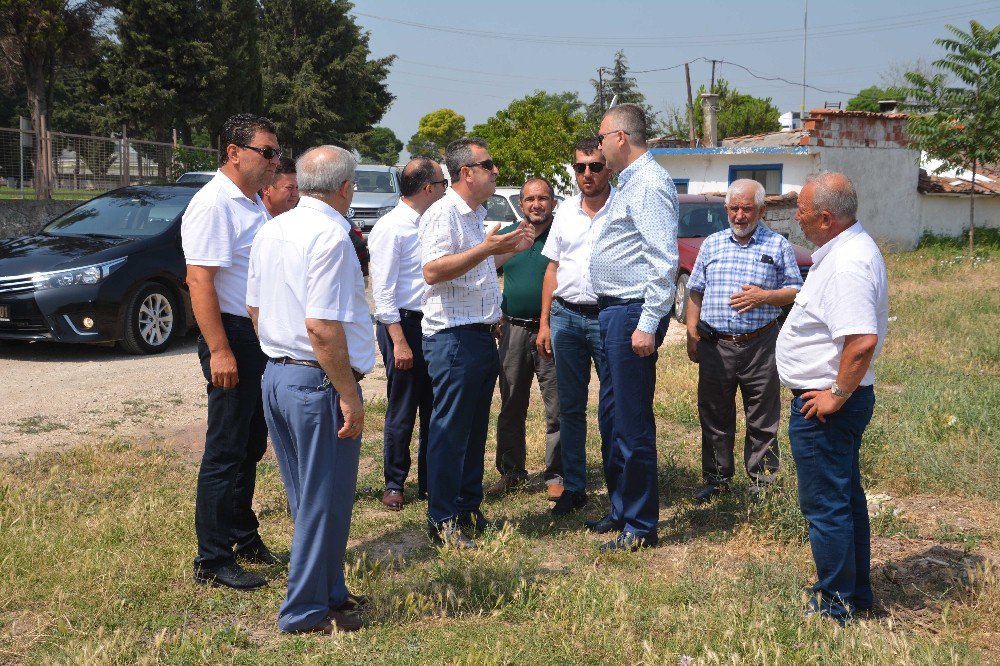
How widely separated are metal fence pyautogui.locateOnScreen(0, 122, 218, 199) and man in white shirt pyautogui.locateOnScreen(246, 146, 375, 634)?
1233 centimetres

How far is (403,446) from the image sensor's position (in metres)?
5.80

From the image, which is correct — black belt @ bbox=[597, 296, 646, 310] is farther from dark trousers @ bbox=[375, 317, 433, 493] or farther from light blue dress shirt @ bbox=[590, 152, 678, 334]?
dark trousers @ bbox=[375, 317, 433, 493]

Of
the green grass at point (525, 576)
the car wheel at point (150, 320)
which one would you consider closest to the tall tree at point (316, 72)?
the car wheel at point (150, 320)

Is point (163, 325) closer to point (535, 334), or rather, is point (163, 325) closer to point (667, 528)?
point (535, 334)

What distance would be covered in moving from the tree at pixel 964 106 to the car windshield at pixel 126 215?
18449mm

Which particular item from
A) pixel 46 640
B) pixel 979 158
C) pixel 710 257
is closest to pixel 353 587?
pixel 46 640

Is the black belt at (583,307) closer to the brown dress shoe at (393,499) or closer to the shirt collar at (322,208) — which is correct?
the brown dress shoe at (393,499)

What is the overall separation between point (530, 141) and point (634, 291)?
1562cm

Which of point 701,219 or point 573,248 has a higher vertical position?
point 701,219

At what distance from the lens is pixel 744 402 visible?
229 inches

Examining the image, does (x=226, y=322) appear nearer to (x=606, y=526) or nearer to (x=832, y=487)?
(x=606, y=526)

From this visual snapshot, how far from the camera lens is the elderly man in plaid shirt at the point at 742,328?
564 centimetres

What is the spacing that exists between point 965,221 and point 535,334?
23.7 m

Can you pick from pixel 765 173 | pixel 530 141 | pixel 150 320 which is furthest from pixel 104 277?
pixel 765 173
